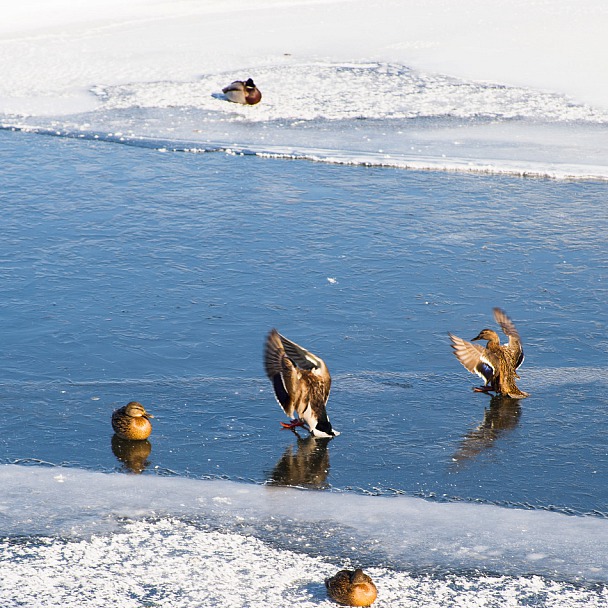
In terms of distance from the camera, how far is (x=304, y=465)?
5.03 m

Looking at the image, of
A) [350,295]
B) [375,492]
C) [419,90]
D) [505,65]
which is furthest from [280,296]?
[505,65]

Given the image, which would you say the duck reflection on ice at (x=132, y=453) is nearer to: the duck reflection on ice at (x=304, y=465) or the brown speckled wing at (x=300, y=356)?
the duck reflection on ice at (x=304, y=465)

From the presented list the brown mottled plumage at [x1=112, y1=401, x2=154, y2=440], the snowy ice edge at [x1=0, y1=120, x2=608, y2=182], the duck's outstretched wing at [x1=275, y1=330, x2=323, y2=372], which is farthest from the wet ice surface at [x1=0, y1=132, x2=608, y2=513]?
the duck's outstretched wing at [x1=275, y1=330, x2=323, y2=372]

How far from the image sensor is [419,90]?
1241cm

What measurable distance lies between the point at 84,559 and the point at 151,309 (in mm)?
2791

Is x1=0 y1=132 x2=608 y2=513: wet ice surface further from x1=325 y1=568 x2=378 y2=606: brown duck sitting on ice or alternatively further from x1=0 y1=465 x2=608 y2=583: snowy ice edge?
x1=325 y1=568 x2=378 y2=606: brown duck sitting on ice

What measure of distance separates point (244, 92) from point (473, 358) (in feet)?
22.9

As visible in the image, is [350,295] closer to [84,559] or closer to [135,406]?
[135,406]

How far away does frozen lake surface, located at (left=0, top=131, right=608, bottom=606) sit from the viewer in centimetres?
420

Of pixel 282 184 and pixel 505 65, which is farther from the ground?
pixel 505 65

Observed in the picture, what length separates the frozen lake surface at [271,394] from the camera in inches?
165

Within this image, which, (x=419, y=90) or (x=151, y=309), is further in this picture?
(x=419, y=90)

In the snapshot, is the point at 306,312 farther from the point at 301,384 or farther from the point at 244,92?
the point at 244,92

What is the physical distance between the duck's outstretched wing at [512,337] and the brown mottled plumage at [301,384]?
4.15 ft
